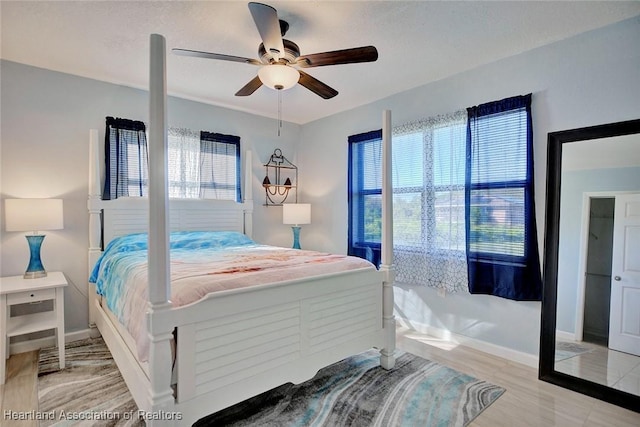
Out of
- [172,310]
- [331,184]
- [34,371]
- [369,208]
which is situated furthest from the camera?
[331,184]

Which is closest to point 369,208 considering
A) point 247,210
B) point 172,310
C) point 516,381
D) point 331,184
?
point 331,184

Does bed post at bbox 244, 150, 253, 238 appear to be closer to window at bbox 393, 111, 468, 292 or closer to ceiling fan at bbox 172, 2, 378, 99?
window at bbox 393, 111, 468, 292

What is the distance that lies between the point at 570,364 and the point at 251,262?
2.45m

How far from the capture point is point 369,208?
395 cm

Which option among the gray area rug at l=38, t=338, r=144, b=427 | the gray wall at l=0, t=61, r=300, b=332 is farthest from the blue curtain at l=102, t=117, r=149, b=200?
the gray area rug at l=38, t=338, r=144, b=427

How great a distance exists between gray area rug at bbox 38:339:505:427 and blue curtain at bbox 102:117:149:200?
160 centimetres

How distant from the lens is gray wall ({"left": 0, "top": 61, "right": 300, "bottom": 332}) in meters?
2.85

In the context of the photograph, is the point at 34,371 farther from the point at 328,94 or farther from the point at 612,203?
the point at 612,203

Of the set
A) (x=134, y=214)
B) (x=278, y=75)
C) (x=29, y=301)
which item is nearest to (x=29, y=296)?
(x=29, y=301)

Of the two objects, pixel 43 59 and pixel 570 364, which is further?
pixel 43 59

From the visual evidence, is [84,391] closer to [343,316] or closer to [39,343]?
[39,343]

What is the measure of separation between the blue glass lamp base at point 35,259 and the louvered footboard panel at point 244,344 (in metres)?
2.05

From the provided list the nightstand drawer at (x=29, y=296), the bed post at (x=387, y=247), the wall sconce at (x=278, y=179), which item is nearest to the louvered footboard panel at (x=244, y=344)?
the bed post at (x=387, y=247)

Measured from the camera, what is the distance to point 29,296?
8.09 feet
